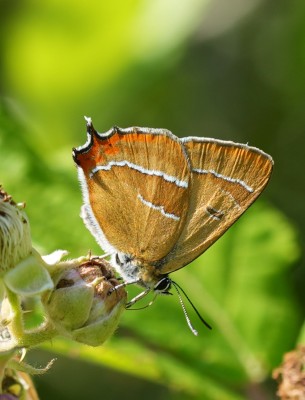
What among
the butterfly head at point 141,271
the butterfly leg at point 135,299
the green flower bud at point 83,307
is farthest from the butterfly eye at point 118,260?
the green flower bud at point 83,307

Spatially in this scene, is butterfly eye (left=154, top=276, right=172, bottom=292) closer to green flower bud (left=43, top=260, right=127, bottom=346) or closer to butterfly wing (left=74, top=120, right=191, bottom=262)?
butterfly wing (left=74, top=120, right=191, bottom=262)

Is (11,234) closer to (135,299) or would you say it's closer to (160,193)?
(135,299)

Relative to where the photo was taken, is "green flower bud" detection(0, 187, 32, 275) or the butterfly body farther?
the butterfly body

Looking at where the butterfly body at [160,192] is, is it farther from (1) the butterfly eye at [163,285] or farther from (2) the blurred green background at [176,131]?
(2) the blurred green background at [176,131]

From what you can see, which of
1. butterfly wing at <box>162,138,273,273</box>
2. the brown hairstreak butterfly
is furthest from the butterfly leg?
butterfly wing at <box>162,138,273,273</box>

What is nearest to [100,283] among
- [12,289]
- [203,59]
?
[12,289]

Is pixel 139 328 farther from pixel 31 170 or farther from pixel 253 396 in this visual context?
pixel 31 170
